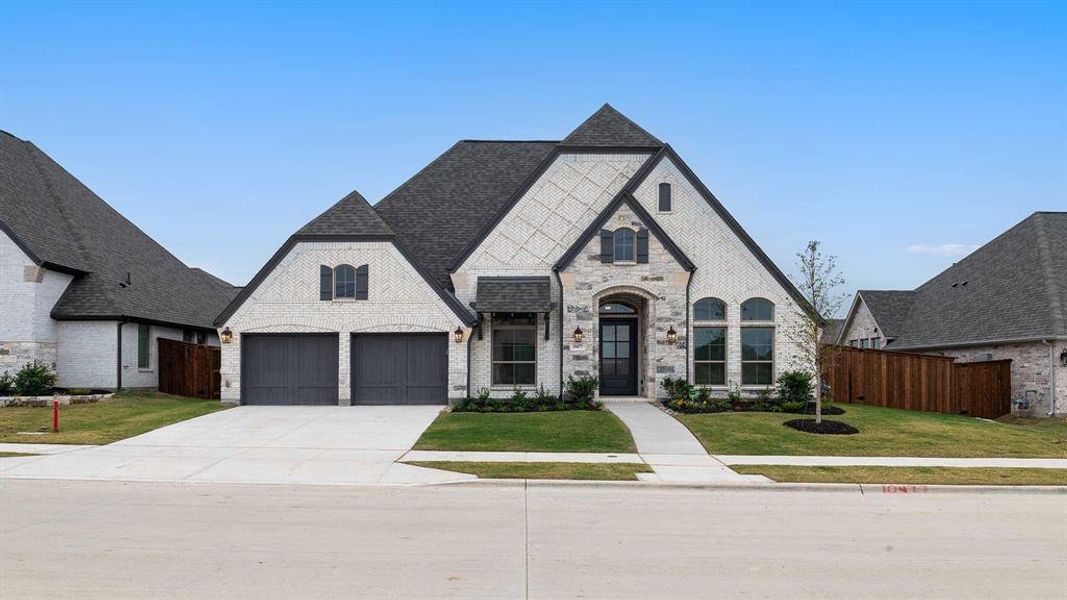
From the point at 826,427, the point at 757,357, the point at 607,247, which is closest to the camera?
the point at 826,427

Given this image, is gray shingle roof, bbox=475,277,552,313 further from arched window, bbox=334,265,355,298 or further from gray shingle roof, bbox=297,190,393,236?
arched window, bbox=334,265,355,298

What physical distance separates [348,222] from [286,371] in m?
4.88

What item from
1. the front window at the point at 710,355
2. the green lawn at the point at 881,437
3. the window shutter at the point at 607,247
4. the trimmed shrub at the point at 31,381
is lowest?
the green lawn at the point at 881,437

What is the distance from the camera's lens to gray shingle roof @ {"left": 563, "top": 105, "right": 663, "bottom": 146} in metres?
24.4

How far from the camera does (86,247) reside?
2684cm

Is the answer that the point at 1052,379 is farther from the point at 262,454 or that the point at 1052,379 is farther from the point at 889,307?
the point at 262,454

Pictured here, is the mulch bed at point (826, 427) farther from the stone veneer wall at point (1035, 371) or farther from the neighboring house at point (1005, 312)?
the neighboring house at point (1005, 312)

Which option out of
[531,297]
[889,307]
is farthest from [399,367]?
[889,307]

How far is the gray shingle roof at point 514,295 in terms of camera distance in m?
22.3

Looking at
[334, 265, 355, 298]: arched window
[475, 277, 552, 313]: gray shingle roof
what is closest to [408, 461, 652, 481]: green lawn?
[475, 277, 552, 313]: gray shingle roof

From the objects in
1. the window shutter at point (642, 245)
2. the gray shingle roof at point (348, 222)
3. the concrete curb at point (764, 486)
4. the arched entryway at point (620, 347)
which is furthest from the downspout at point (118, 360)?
the concrete curb at point (764, 486)

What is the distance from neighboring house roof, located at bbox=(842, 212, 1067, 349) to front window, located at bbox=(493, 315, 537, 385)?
15.4m

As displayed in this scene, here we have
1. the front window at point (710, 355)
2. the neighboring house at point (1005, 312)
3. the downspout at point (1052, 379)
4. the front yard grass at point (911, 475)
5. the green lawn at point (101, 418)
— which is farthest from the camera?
the front window at point (710, 355)

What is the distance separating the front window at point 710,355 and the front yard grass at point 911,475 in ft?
31.6
